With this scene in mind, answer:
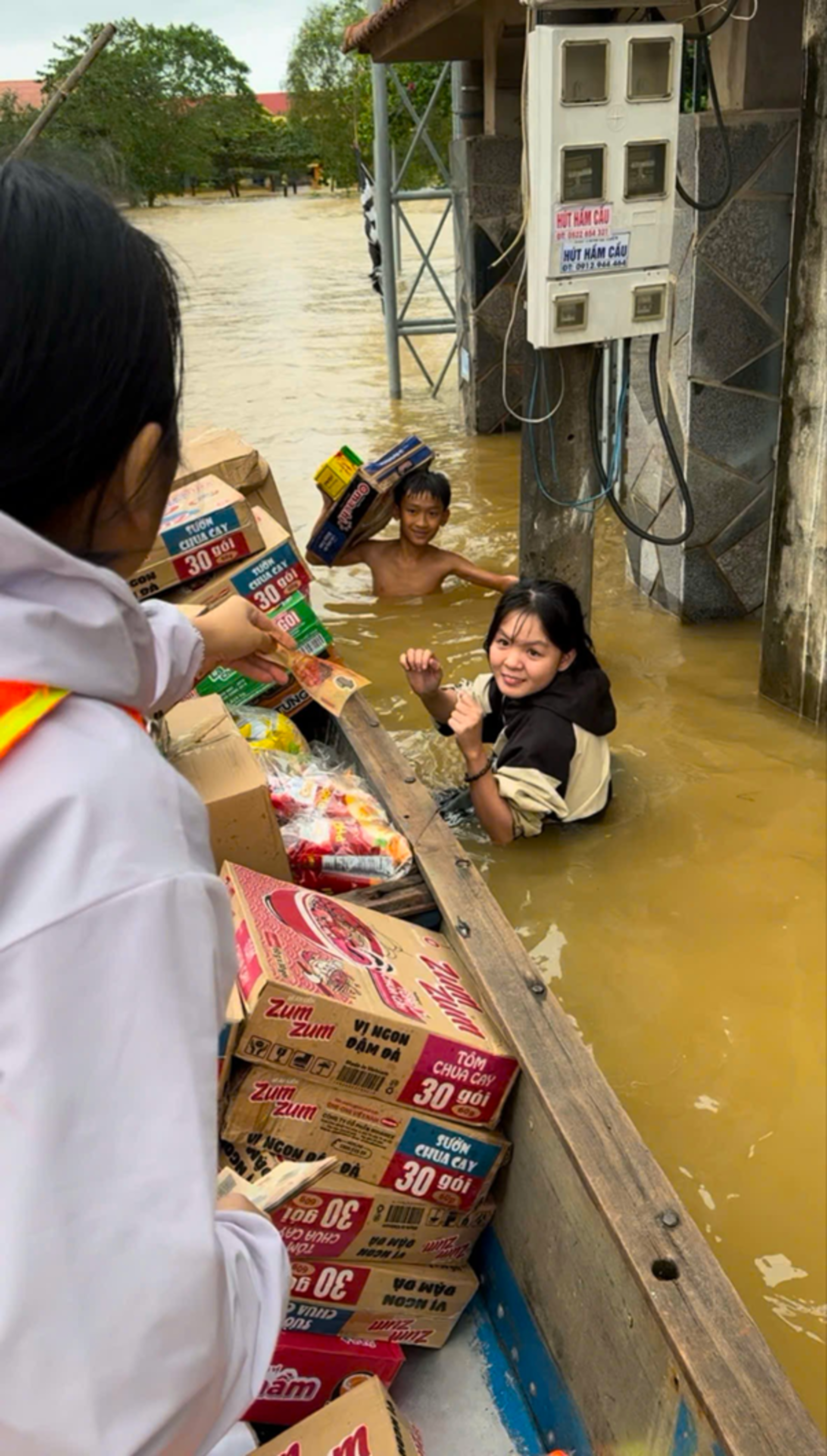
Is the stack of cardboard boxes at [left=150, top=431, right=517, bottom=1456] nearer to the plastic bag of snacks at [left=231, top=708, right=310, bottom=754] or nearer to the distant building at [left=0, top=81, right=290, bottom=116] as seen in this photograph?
the plastic bag of snacks at [left=231, top=708, right=310, bottom=754]

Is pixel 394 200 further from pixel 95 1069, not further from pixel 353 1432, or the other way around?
pixel 95 1069

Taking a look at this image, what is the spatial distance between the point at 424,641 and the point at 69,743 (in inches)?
177

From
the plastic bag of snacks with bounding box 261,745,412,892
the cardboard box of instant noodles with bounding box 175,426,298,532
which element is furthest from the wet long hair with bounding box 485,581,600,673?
the cardboard box of instant noodles with bounding box 175,426,298,532

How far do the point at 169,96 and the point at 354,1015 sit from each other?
202 ft

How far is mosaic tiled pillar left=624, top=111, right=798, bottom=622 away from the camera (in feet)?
14.2

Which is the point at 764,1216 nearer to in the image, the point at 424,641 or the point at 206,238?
the point at 424,641

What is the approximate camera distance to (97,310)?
2.42ft

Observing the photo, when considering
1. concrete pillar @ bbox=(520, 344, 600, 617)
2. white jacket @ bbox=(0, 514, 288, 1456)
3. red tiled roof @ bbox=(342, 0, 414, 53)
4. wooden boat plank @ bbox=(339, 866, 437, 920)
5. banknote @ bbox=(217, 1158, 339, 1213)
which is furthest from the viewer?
red tiled roof @ bbox=(342, 0, 414, 53)

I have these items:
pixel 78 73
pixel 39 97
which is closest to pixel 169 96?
pixel 39 97

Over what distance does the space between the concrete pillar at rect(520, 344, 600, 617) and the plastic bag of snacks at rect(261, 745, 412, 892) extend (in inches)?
60.2

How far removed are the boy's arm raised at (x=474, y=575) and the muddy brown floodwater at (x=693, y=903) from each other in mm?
140

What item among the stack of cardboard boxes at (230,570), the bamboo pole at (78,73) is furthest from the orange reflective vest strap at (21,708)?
the bamboo pole at (78,73)

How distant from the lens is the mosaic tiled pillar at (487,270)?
26.3ft

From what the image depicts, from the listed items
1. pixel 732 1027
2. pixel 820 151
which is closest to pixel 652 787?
pixel 732 1027
